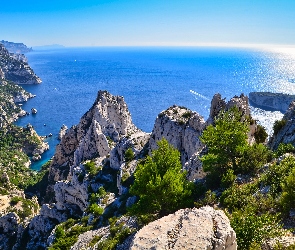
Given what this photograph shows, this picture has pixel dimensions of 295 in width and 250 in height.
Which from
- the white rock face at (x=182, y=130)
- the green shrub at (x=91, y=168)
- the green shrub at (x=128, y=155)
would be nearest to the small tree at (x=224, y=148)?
the white rock face at (x=182, y=130)

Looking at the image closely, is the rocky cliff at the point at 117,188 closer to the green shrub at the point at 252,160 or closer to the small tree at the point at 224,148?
the small tree at the point at 224,148

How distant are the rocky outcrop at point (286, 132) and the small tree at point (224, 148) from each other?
801 centimetres

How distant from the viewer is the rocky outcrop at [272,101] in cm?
17488

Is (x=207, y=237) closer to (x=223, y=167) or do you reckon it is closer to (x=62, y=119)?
(x=223, y=167)

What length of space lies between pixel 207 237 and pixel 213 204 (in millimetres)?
12546

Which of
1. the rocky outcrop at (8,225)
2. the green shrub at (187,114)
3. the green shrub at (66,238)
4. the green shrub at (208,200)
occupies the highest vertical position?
the green shrub at (187,114)

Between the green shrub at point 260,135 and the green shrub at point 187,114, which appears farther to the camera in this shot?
the green shrub at point 187,114

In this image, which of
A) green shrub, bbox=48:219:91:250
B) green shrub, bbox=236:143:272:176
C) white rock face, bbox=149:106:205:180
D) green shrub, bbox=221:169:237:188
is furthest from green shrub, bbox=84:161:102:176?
green shrub, bbox=236:143:272:176

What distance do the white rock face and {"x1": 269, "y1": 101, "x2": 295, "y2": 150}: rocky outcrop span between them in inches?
486

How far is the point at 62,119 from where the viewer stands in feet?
641

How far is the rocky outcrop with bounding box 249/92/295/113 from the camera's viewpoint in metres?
175

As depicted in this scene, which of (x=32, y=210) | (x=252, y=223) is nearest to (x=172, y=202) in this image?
(x=252, y=223)

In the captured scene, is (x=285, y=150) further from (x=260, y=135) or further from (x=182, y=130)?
(x=182, y=130)

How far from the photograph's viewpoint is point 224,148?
1314 inches
